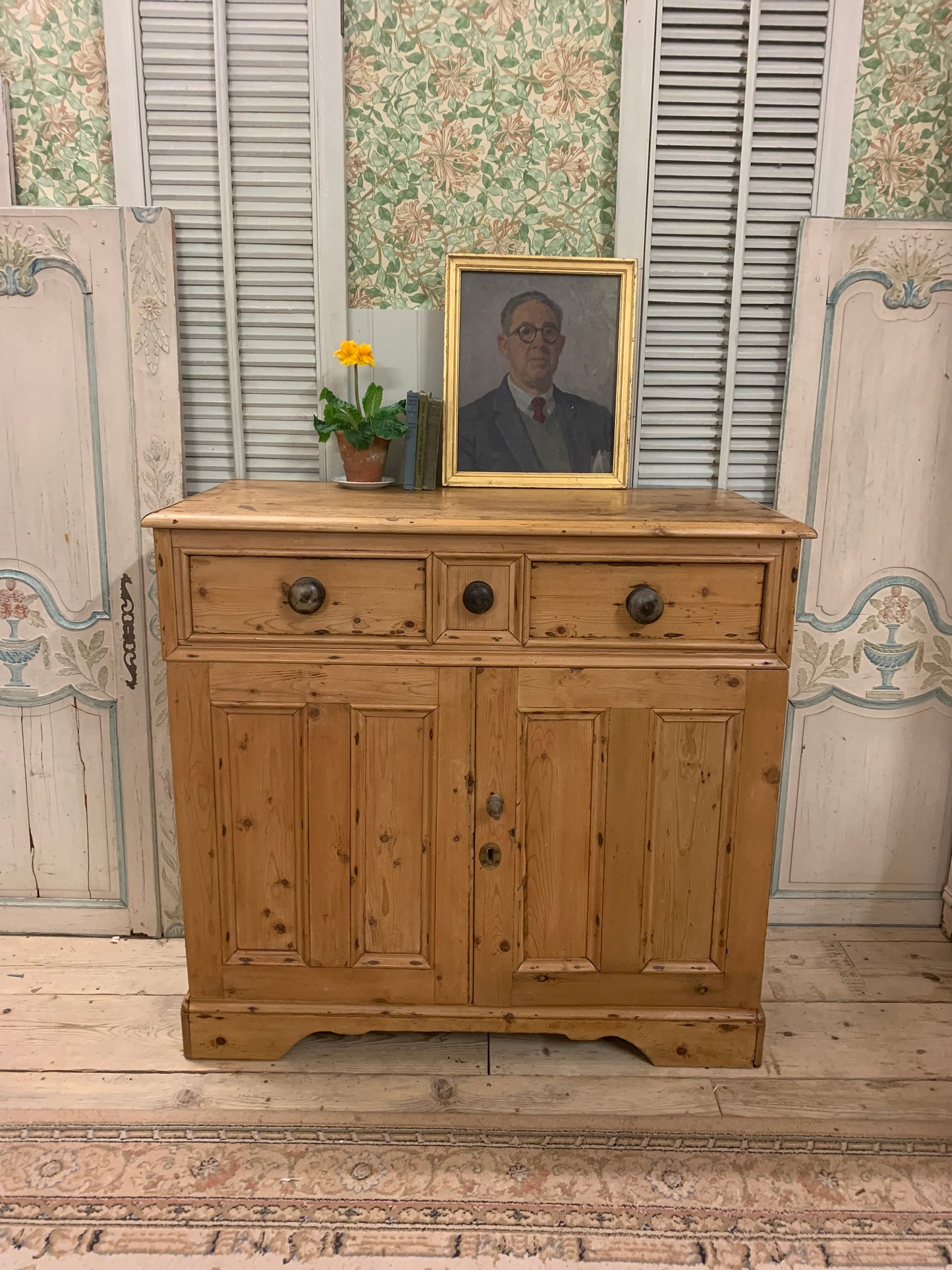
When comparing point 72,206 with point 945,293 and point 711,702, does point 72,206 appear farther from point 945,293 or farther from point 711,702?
point 945,293

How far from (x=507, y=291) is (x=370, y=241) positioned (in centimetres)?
35

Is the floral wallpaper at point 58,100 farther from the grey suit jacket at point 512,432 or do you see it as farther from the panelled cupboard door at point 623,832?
the panelled cupboard door at point 623,832

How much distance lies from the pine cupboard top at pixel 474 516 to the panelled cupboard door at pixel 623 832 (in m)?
0.28

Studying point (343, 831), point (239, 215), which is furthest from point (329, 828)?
point (239, 215)

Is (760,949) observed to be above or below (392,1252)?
above

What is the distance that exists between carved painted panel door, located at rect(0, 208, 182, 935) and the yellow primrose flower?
40cm

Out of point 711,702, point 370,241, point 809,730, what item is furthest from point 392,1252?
point 370,241

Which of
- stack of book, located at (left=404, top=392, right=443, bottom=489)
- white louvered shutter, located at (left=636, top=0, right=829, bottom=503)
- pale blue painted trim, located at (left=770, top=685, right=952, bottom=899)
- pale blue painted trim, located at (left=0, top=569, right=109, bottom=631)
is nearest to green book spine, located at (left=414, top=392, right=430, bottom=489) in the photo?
stack of book, located at (left=404, top=392, right=443, bottom=489)

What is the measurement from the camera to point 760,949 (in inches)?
75.1

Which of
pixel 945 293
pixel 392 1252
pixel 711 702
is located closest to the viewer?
pixel 392 1252

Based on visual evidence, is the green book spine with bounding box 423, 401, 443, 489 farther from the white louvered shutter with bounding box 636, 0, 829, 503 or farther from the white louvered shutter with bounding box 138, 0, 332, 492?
the white louvered shutter with bounding box 636, 0, 829, 503

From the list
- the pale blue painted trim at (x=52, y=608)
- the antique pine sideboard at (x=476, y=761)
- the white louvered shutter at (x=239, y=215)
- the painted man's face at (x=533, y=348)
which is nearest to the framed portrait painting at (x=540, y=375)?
the painted man's face at (x=533, y=348)

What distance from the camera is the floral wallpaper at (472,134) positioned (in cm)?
208

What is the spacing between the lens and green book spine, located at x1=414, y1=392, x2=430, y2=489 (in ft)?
6.70
